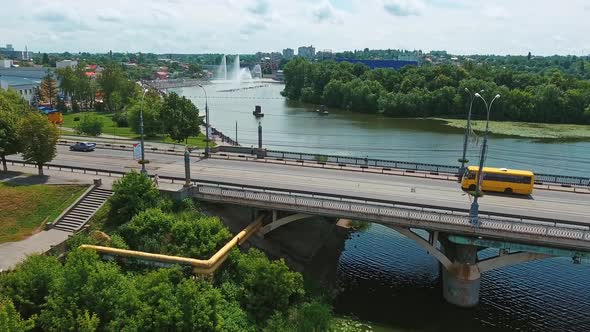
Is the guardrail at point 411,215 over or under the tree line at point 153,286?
over

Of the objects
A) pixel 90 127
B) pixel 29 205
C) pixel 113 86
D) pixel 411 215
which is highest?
pixel 113 86

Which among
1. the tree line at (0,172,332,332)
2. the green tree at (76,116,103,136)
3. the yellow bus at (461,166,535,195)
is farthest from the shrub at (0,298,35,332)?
the green tree at (76,116,103,136)

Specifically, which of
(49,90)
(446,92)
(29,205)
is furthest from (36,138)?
(446,92)

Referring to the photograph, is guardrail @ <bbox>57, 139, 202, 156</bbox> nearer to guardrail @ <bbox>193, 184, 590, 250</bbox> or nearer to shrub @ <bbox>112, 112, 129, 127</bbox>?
guardrail @ <bbox>193, 184, 590, 250</bbox>

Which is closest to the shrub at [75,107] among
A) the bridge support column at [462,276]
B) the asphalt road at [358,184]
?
the asphalt road at [358,184]

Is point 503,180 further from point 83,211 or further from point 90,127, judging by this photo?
point 90,127

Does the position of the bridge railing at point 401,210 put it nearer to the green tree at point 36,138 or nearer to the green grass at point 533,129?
the green tree at point 36,138
